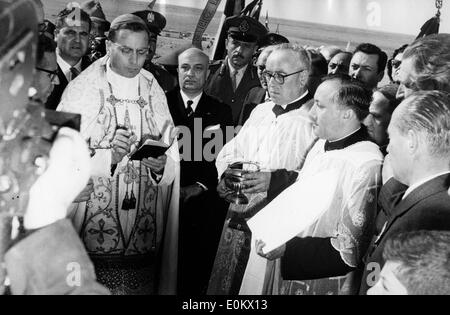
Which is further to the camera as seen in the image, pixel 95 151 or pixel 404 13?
pixel 404 13

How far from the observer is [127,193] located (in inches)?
96.4

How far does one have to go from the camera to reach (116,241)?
244cm

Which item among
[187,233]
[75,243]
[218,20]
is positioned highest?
[218,20]

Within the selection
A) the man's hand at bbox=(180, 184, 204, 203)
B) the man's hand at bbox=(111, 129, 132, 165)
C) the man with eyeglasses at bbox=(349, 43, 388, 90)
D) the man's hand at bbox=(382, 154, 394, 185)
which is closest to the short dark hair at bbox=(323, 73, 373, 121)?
the man's hand at bbox=(382, 154, 394, 185)

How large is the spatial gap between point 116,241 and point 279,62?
0.98m

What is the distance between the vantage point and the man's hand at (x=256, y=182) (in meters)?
2.40

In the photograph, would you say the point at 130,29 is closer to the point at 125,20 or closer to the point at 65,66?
the point at 125,20

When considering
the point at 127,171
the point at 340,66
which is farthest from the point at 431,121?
the point at 127,171

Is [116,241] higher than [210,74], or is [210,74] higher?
[210,74]

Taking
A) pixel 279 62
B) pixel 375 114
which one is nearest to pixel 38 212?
pixel 279 62

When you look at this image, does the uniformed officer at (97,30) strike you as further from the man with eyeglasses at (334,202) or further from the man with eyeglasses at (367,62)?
the man with eyeglasses at (367,62)

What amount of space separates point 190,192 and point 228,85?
50 cm

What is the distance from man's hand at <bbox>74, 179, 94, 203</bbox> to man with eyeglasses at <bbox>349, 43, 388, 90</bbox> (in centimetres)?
122

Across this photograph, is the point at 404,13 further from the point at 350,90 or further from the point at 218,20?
the point at 218,20
